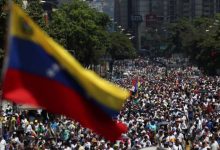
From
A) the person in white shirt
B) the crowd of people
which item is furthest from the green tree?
the person in white shirt

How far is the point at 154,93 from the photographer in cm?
5378

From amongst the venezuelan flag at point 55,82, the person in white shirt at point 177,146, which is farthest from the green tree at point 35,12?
the venezuelan flag at point 55,82

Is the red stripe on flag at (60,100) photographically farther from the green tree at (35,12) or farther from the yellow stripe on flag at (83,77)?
the green tree at (35,12)

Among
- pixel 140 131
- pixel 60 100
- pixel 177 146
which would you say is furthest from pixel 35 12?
pixel 60 100

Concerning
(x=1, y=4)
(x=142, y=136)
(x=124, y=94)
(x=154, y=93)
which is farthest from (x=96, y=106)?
(x=154, y=93)

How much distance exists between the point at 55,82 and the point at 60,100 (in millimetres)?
217

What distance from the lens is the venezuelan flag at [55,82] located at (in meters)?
9.21

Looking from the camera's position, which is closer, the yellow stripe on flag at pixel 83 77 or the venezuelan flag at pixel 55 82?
the venezuelan flag at pixel 55 82

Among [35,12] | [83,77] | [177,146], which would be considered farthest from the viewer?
[35,12]

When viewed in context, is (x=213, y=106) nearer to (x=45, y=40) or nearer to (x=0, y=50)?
(x=0, y=50)

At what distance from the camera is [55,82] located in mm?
9422

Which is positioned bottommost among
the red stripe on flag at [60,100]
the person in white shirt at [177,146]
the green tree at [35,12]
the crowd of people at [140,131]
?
the crowd of people at [140,131]

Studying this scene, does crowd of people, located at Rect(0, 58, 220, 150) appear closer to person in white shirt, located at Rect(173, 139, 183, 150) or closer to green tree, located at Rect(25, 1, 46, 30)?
person in white shirt, located at Rect(173, 139, 183, 150)

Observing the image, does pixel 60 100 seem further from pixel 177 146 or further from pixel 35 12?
pixel 35 12
